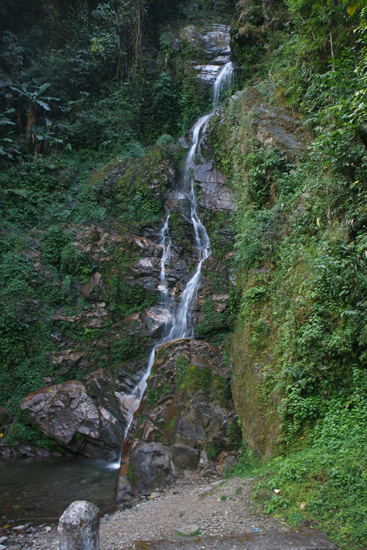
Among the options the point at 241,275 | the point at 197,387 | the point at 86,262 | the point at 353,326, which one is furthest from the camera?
the point at 86,262

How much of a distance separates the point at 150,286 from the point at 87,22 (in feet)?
57.3

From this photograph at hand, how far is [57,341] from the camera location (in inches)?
532

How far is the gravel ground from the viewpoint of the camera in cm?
514

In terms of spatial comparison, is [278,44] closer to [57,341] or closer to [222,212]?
[222,212]

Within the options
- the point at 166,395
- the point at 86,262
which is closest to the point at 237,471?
the point at 166,395

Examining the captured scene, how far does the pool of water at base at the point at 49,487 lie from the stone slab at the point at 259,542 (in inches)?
152

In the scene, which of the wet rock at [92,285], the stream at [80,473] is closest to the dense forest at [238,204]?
the wet rock at [92,285]

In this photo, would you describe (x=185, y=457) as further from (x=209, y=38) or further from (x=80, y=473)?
(x=209, y=38)

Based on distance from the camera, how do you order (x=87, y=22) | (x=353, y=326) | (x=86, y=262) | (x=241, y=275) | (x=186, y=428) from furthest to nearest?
(x=87, y=22)
(x=86, y=262)
(x=241, y=275)
(x=186, y=428)
(x=353, y=326)

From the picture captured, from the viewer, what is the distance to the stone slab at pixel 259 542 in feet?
13.5

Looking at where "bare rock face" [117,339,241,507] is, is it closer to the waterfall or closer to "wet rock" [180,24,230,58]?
the waterfall

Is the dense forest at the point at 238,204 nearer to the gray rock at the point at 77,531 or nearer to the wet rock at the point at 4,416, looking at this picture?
the wet rock at the point at 4,416

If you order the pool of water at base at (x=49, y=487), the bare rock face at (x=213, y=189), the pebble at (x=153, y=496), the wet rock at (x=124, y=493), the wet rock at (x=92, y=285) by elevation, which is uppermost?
the bare rock face at (x=213, y=189)

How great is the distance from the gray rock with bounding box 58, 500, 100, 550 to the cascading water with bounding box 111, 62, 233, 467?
7.86 metres
